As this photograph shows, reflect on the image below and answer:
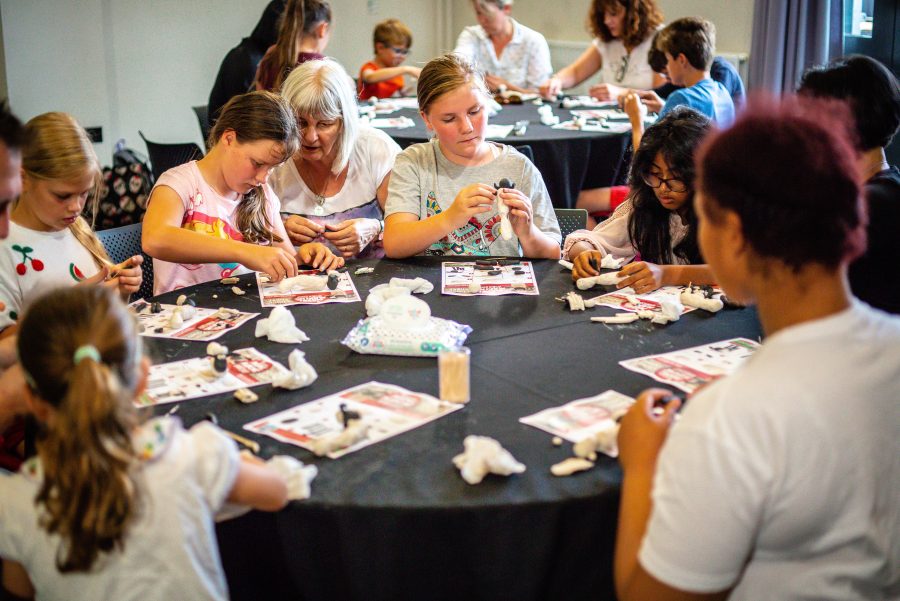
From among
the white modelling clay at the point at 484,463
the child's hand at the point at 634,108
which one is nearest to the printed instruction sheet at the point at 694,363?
the white modelling clay at the point at 484,463

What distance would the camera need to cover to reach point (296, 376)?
179cm

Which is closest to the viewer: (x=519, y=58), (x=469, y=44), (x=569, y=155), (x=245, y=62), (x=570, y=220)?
(x=570, y=220)

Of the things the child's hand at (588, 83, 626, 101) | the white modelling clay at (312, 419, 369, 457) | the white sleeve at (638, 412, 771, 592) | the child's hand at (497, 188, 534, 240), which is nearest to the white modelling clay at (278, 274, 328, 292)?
the child's hand at (497, 188, 534, 240)

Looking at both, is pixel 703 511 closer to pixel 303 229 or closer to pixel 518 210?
pixel 518 210

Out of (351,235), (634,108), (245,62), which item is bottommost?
(351,235)

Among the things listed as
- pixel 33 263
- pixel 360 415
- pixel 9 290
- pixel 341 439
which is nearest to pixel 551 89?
pixel 33 263

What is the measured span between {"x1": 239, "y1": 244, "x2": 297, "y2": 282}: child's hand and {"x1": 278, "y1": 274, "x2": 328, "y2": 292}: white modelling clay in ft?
0.09

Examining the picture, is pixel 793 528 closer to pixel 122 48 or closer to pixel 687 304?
pixel 687 304

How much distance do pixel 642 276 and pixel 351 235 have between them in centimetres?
100

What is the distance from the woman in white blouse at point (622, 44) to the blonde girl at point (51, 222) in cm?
408

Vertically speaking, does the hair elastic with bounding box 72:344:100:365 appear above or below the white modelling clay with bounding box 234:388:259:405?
above

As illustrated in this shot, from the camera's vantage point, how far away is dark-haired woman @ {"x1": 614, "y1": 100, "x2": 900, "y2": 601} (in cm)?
111

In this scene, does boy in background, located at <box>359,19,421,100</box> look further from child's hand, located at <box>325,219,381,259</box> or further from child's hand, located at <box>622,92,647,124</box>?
child's hand, located at <box>325,219,381,259</box>

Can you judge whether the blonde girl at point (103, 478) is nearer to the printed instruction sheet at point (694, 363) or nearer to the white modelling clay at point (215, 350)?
the white modelling clay at point (215, 350)
